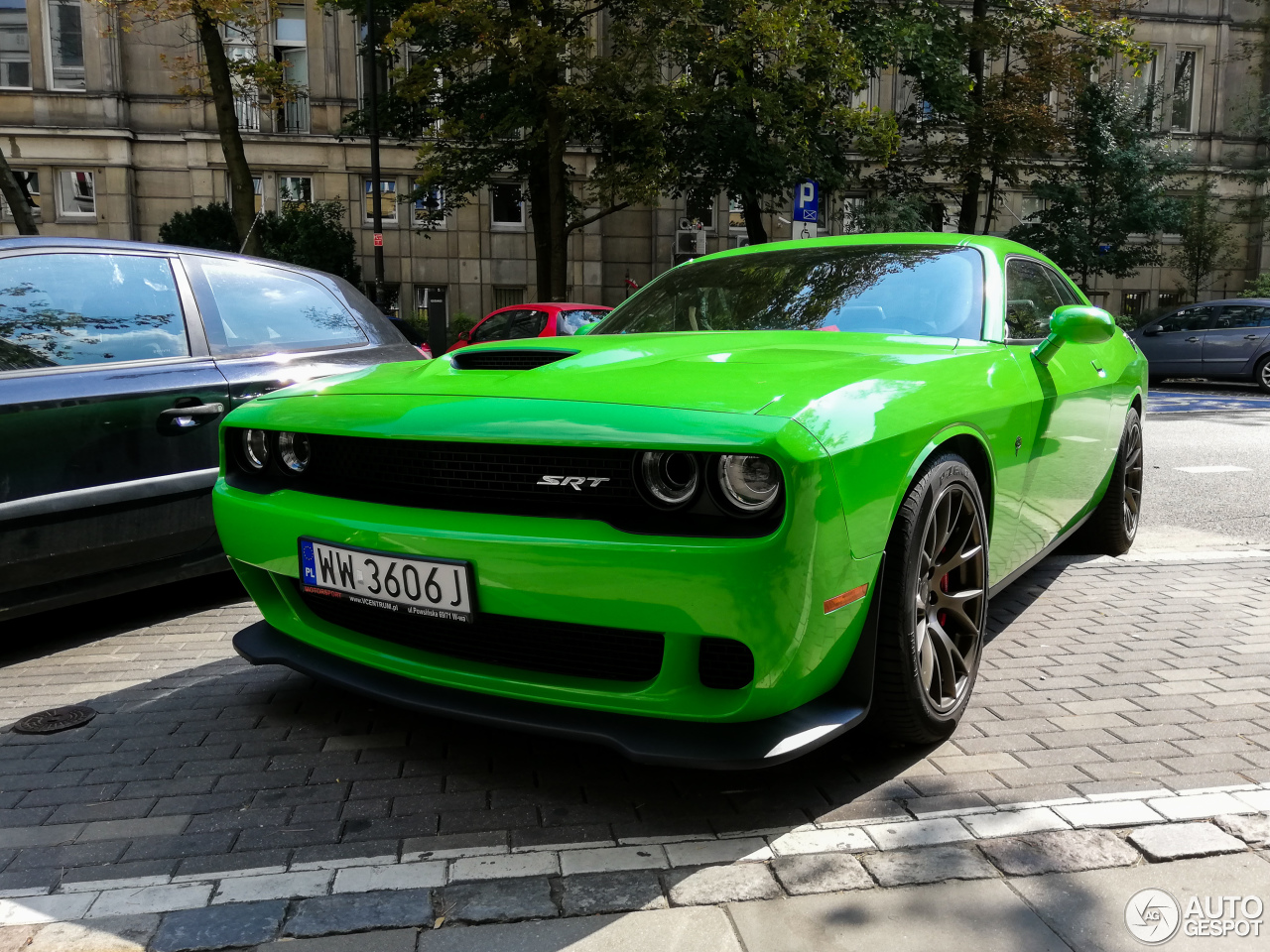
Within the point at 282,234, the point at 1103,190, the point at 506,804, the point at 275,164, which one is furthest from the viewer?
the point at 275,164

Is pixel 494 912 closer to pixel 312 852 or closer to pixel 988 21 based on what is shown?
pixel 312 852

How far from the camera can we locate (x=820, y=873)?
7.46 feet

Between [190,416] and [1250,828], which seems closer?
[1250,828]

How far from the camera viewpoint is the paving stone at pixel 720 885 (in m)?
2.17

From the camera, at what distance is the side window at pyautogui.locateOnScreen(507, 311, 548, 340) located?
13.2 m

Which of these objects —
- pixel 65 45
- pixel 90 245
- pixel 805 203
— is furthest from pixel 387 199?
pixel 90 245

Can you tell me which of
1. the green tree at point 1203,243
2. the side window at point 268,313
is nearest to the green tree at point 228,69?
the side window at point 268,313

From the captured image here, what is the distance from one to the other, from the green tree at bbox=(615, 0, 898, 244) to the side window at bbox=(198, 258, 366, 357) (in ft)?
43.4

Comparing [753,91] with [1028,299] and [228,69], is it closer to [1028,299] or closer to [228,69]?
[228,69]

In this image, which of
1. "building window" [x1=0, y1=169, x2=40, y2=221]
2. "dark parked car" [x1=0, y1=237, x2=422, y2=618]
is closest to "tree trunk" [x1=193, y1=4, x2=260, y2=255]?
"building window" [x1=0, y1=169, x2=40, y2=221]

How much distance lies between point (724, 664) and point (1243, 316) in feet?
61.0

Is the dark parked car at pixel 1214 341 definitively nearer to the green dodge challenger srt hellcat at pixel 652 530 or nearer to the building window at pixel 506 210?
the green dodge challenger srt hellcat at pixel 652 530

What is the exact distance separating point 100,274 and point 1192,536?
18.8 ft

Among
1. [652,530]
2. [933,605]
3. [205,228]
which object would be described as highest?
[205,228]
